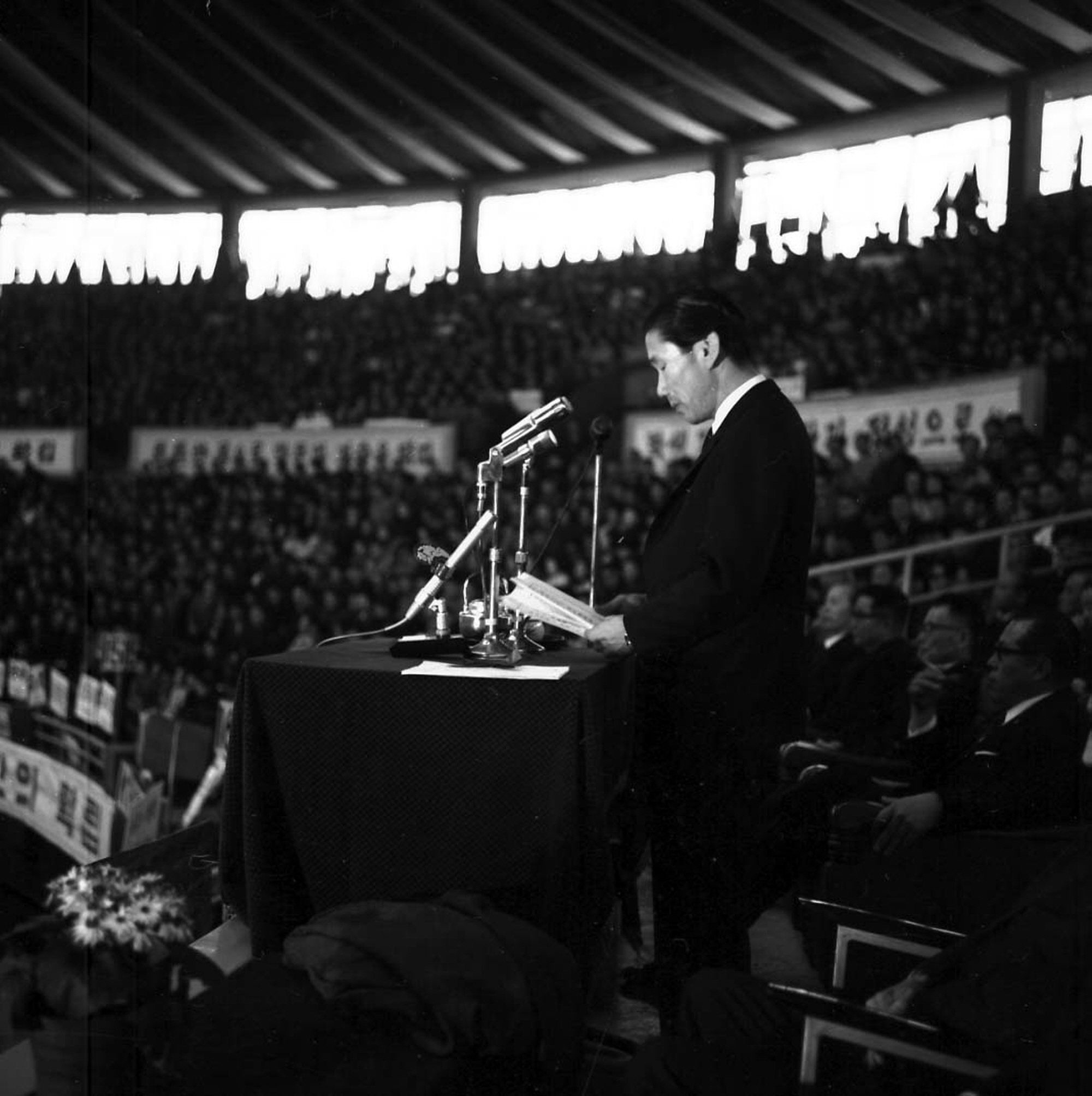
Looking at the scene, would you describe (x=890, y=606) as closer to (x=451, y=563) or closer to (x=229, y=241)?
(x=451, y=563)

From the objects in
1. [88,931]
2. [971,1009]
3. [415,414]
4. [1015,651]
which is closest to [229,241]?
[415,414]

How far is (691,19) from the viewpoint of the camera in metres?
5.53

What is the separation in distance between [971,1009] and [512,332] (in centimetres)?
837

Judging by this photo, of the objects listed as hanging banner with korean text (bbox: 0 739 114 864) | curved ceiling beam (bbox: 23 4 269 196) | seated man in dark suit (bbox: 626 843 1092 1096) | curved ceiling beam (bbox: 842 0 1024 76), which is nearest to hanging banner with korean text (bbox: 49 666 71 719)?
hanging banner with korean text (bbox: 0 739 114 864)

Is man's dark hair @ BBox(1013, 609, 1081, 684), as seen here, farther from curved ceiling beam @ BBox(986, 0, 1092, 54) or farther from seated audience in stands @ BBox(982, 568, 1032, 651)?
curved ceiling beam @ BBox(986, 0, 1092, 54)

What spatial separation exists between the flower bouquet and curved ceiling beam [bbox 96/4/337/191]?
3.40m

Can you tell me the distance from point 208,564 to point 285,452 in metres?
1.24

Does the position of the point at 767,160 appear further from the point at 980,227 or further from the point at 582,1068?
the point at 582,1068

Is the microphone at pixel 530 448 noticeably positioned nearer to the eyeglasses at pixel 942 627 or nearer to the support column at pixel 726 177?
the eyeglasses at pixel 942 627

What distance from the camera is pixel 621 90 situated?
17.5 feet

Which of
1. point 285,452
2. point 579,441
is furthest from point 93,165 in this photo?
point 579,441

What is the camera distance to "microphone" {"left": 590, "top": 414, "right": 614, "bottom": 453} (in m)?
1.66

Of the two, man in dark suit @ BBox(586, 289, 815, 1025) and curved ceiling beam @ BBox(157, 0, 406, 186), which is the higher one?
curved ceiling beam @ BBox(157, 0, 406, 186)

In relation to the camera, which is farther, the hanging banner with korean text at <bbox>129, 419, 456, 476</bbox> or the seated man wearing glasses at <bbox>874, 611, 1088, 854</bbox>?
the hanging banner with korean text at <bbox>129, 419, 456, 476</bbox>
